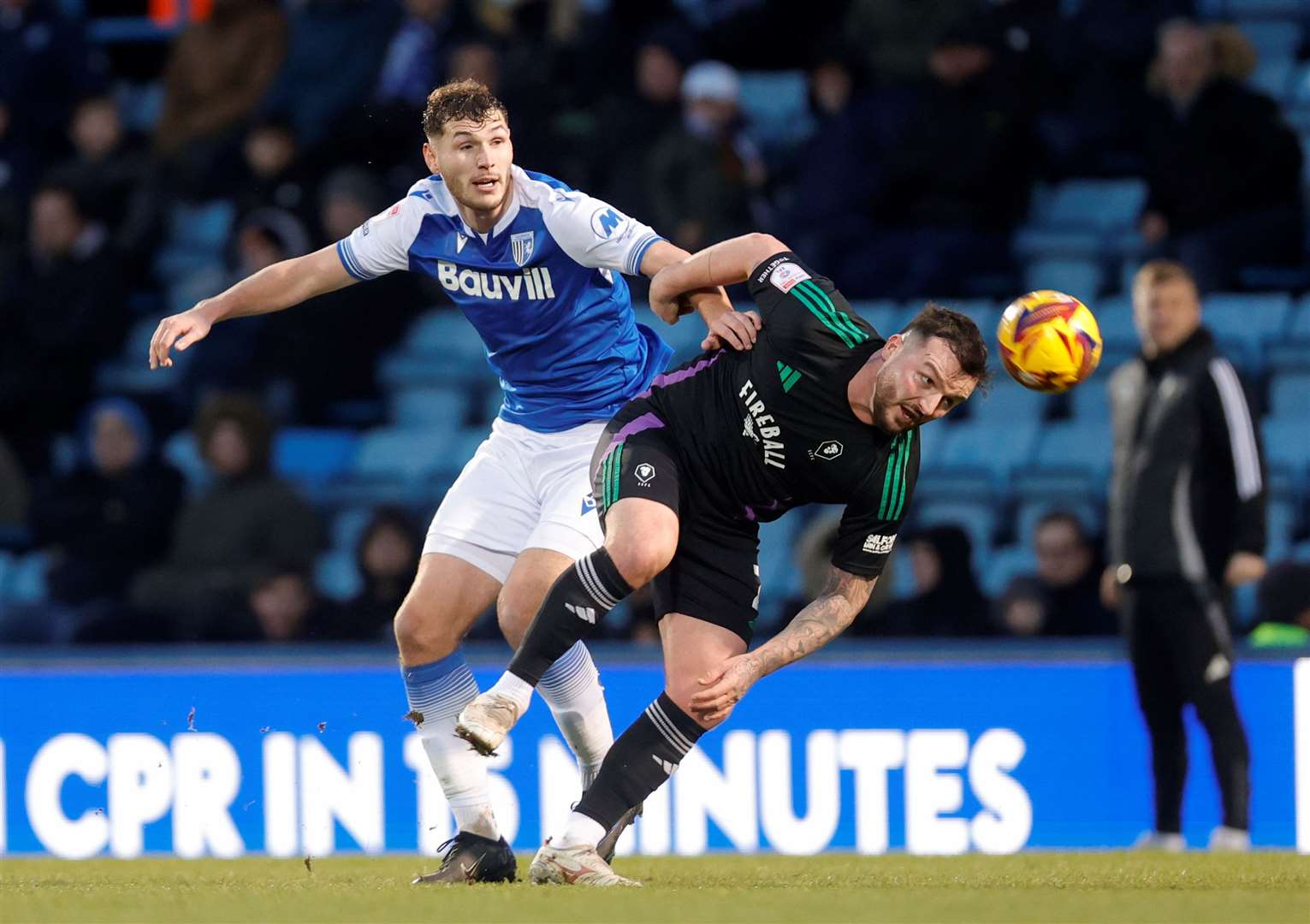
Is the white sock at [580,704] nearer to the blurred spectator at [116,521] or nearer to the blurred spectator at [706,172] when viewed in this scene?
the blurred spectator at [116,521]

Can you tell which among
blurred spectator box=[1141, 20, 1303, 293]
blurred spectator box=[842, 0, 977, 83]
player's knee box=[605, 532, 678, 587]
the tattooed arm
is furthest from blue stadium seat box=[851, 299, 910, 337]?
player's knee box=[605, 532, 678, 587]

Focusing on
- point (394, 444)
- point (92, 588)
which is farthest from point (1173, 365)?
point (92, 588)

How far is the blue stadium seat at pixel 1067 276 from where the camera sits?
11.4 meters

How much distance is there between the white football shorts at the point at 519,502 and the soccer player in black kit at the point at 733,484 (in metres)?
0.36

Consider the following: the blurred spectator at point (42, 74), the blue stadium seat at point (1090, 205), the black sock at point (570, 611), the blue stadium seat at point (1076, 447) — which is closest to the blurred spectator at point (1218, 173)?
the blue stadium seat at point (1090, 205)

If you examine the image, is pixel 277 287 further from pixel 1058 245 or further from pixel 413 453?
pixel 1058 245

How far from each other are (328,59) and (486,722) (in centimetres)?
847

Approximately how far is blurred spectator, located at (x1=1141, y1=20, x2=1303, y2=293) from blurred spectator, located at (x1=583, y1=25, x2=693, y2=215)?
8.47 ft

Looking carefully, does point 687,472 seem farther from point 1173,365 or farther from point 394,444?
point 394,444

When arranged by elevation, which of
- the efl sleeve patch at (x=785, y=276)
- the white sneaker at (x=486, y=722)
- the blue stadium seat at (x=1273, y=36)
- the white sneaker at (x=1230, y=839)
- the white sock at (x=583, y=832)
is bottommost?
the white sneaker at (x=1230, y=839)

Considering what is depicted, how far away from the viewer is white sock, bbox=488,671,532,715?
5.62m

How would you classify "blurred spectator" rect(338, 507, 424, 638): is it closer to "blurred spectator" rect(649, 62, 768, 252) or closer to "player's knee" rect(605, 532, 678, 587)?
"blurred spectator" rect(649, 62, 768, 252)

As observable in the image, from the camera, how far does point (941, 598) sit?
31.6 ft

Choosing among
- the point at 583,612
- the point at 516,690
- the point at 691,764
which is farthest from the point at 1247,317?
the point at 516,690
